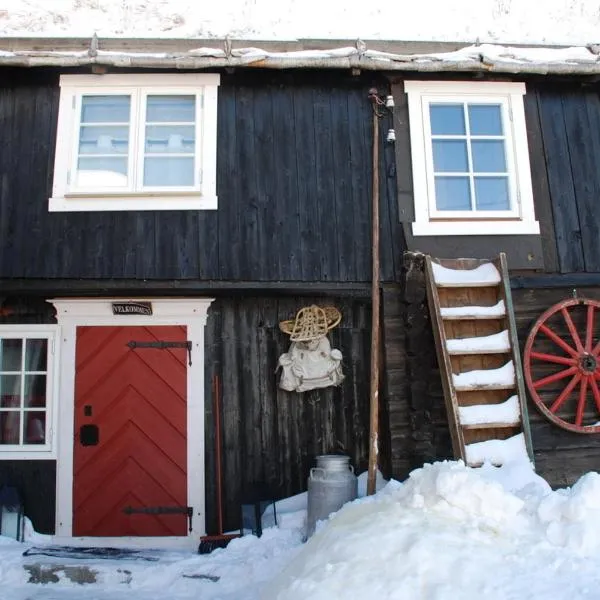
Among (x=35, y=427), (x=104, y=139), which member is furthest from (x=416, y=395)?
(x=104, y=139)

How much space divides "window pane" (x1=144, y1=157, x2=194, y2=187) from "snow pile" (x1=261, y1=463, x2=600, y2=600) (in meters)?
4.04

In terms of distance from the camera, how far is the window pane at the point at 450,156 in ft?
22.7

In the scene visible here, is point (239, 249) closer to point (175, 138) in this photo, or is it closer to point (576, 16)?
point (175, 138)

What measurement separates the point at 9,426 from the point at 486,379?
524 cm

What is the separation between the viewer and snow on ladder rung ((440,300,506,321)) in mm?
5918

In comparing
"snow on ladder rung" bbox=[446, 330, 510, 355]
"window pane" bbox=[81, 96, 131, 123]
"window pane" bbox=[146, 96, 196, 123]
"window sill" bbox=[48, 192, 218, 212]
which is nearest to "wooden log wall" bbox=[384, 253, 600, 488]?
"snow on ladder rung" bbox=[446, 330, 510, 355]

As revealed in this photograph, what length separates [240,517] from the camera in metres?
6.63

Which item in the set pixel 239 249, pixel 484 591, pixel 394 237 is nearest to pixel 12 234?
pixel 239 249

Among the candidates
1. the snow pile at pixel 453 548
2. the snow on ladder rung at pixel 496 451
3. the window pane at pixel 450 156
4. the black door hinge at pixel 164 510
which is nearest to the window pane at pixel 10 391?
the black door hinge at pixel 164 510

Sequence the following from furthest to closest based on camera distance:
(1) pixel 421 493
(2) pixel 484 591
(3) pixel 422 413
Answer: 1. (3) pixel 422 413
2. (1) pixel 421 493
3. (2) pixel 484 591

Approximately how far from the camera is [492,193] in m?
6.88

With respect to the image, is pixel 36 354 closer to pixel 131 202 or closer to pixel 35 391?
pixel 35 391

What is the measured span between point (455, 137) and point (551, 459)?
3.73 m

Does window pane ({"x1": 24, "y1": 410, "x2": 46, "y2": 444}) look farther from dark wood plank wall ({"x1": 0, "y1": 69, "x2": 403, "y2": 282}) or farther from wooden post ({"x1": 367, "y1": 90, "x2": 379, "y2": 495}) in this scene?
wooden post ({"x1": 367, "y1": 90, "x2": 379, "y2": 495})
